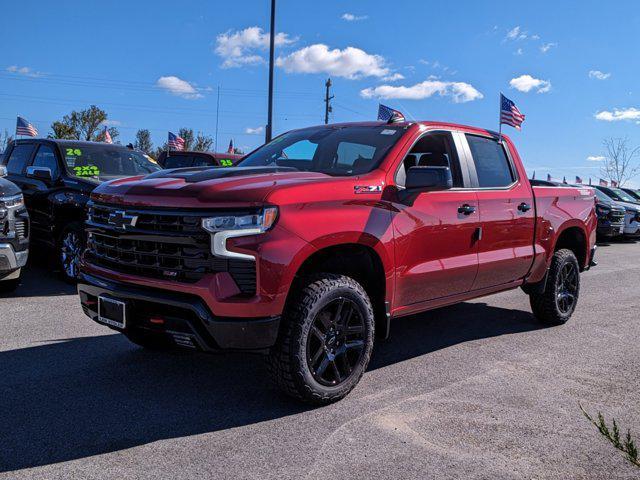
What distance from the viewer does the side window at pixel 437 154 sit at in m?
4.56

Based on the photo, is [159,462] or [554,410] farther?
[554,410]

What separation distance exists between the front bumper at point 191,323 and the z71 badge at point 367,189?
102cm

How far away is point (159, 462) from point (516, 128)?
888 inches

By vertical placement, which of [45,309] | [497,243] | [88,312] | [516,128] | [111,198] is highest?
[516,128]

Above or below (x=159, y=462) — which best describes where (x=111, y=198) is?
above

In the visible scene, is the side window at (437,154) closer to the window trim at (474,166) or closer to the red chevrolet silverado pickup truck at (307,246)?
the red chevrolet silverado pickup truck at (307,246)

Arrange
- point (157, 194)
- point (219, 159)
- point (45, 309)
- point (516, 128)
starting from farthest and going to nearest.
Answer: point (516, 128), point (219, 159), point (45, 309), point (157, 194)

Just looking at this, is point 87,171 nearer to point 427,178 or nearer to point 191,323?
point 191,323

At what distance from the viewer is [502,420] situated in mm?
3570

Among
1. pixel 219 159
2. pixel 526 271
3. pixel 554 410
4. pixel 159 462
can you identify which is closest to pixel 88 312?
pixel 159 462

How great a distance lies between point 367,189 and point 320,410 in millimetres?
1469

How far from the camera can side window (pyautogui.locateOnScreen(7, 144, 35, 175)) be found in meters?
8.67

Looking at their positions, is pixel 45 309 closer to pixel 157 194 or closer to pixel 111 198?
pixel 111 198

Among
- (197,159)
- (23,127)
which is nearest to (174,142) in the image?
(23,127)
